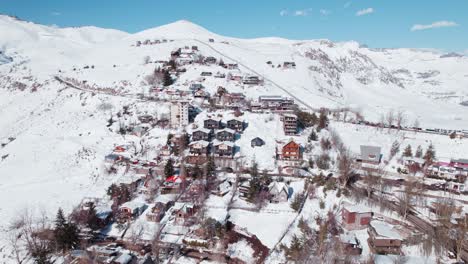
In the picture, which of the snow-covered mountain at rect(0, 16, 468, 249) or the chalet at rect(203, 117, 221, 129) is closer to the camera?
the snow-covered mountain at rect(0, 16, 468, 249)

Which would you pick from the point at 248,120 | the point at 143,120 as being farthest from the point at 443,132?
the point at 143,120

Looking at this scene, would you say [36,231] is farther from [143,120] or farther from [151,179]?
[143,120]

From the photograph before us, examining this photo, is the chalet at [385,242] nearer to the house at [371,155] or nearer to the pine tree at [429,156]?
the house at [371,155]

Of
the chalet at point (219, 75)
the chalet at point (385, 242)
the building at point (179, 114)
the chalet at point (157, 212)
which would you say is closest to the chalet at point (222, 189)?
the chalet at point (157, 212)

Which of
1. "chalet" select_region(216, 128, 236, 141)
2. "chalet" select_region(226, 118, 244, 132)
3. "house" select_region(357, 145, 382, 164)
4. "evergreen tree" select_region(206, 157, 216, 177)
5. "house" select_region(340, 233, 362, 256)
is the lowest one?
"house" select_region(340, 233, 362, 256)

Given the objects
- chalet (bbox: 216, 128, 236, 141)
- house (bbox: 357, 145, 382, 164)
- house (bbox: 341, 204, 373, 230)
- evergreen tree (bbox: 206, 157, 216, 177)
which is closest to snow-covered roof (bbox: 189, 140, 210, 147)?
chalet (bbox: 216, 128, 236, 141)

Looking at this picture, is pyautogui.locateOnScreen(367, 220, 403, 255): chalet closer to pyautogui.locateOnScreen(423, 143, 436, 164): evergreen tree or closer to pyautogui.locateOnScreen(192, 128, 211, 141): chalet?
pyautogui.locateOnScreen(423, 143, 436, 164): evergreen tree
